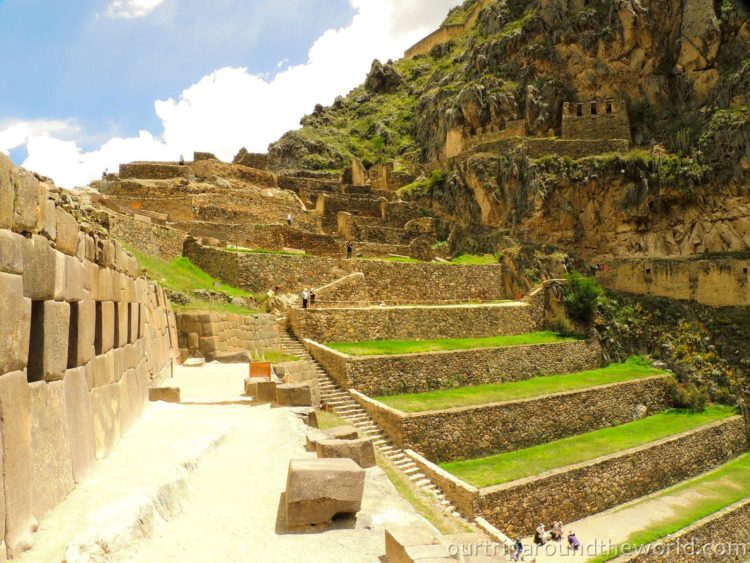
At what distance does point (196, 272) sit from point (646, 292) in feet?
77.1

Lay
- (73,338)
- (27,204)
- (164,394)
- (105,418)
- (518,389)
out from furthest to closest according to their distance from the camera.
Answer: (518,389) → (164,394) → (105,418) → (73,338) → (27,204)

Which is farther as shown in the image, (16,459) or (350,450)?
(350,450)

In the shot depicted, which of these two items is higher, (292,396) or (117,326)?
(117,326)

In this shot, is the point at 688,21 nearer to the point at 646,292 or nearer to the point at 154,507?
the point at 646,292

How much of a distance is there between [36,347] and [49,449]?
2.89 ft

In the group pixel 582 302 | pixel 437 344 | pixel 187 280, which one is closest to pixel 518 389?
pixel 437 344

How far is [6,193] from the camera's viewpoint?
13.1 feet

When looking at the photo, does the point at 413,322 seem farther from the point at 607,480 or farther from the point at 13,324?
the point at 13,324

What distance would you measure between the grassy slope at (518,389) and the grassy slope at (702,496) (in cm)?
436

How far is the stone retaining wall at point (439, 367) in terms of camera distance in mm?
17406

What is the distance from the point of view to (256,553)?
4.63m

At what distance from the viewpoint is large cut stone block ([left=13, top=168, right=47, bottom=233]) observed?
13.9ft

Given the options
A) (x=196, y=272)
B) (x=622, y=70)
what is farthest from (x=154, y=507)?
(x=622, y=70)

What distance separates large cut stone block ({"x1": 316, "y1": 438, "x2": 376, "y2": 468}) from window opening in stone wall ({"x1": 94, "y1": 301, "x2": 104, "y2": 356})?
3.06m
